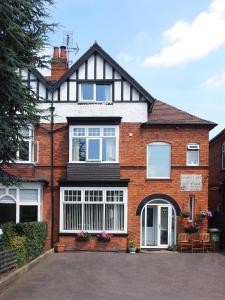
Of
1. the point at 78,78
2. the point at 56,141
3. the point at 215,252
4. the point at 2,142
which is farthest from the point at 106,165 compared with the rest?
the point at 2,142

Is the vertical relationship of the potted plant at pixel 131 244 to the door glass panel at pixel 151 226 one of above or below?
below

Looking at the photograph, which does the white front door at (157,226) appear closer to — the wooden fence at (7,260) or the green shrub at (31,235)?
the green shrub at (31,235)

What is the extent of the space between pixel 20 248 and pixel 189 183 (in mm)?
10964

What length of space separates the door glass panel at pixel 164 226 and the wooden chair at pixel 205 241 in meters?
1.65

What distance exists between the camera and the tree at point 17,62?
40.3 feet

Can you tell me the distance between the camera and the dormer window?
2522cm

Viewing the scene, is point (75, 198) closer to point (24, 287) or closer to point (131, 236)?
point (131, 236)

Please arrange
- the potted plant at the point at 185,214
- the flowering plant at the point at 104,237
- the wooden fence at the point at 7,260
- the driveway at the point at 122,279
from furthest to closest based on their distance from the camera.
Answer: the potted plant at the point at 185,214
the flowering plant at the point at 104,237
the wooden fence at the point at 7,260
the driveway at the point at 122,279

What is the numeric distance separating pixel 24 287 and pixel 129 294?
2609 millimetres

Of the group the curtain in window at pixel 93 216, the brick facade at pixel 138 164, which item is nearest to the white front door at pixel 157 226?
A: the brick facade at pixel 138 164

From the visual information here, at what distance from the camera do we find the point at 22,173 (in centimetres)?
2441

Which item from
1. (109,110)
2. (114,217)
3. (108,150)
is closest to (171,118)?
(109,110)

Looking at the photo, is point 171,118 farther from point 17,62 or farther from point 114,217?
point 17,62

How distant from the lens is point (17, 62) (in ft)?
41.1
